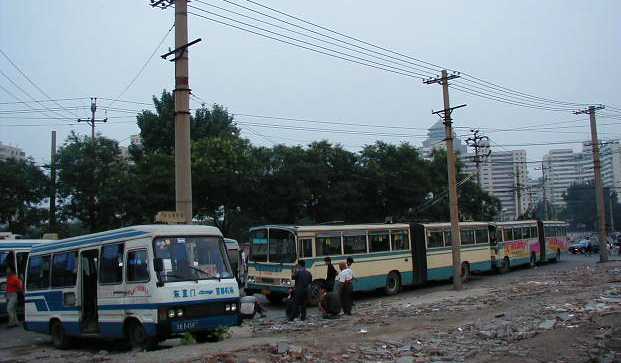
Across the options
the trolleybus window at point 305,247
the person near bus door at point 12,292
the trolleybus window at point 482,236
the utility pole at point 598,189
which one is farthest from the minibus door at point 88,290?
the utility pole at point 598,189

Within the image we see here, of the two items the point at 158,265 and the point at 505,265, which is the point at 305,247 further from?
the point at 505,265

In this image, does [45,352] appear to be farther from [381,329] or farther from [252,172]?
[252,172]

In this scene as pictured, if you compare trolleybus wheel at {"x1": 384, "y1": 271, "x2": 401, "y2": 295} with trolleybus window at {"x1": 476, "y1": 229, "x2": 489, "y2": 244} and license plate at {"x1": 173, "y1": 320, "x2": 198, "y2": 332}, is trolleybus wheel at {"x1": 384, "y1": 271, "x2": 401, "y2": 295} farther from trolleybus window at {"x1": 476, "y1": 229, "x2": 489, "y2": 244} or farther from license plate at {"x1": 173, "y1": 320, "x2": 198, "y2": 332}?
license plate at {"x1": 173, "y1": 320, "x2": 198, "y2": 332}

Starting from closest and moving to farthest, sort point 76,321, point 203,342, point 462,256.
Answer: point 203,342 < point 76,321 < point 462,256

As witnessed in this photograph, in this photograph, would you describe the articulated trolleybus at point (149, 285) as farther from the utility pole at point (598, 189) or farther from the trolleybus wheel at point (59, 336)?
the utility pole at point (598, 189)

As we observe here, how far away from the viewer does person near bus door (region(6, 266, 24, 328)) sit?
1858 centimetres

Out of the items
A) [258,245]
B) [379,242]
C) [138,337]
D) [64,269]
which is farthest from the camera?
[379,242]

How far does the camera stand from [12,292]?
18703 mm

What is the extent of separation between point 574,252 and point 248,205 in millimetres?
35926

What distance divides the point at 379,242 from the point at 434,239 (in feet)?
14.1

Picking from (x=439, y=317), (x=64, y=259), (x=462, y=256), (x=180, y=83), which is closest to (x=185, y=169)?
(x=180, y=83)

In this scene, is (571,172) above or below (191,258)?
above

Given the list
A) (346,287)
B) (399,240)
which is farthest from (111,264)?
(399,240)

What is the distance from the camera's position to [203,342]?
12750 millimetres
